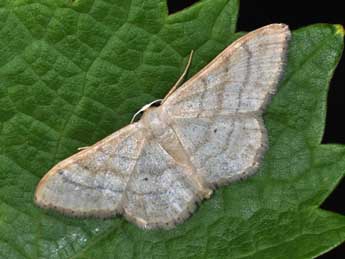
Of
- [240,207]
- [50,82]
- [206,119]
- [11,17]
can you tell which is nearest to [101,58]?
[50,82]

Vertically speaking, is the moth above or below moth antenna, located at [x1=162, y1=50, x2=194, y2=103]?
below

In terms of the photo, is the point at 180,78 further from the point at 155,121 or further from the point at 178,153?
the point at 178,153

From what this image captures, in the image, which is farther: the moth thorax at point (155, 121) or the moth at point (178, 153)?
the moth thorax at point (155, 121)

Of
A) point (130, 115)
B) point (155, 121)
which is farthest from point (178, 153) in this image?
point (130, 115)

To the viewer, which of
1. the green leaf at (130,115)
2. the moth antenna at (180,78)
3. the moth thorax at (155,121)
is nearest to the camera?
the green leaf at (130,115)

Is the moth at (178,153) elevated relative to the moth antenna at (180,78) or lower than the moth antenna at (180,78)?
lower

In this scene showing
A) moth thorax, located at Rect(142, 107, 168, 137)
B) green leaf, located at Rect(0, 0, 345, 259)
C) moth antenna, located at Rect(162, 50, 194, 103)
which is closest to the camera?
green leaf, located at Rect(0, 0, 345, 259)
